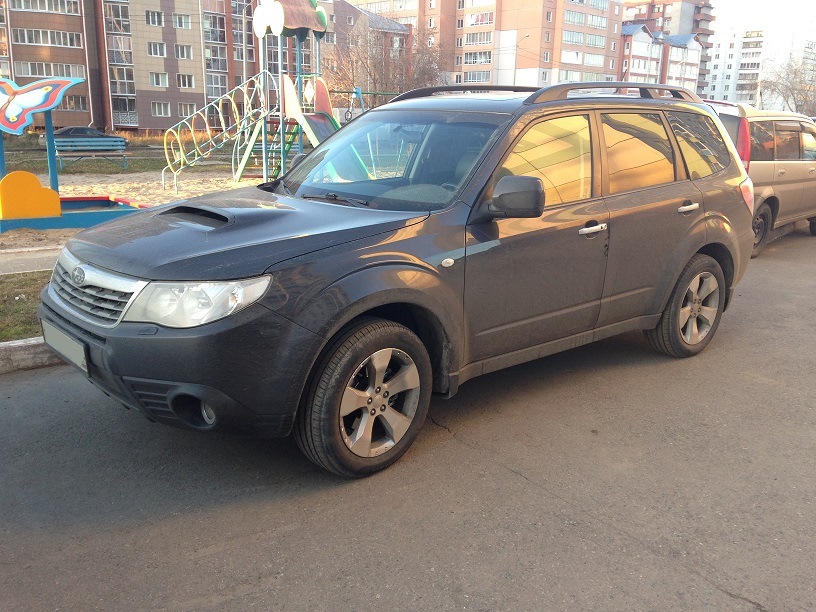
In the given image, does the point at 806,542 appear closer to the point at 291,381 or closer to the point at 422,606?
the point at 422,606

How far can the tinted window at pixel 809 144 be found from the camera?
10402 mm

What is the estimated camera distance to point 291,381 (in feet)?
10.9

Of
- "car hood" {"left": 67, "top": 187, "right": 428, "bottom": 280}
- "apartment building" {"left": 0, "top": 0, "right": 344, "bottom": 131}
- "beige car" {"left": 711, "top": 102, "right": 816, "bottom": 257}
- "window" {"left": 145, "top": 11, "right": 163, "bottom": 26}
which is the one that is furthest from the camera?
"window" {"left": 145, "top": 11, "right": 163, "bottom": 26}

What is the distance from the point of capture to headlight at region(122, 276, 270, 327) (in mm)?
3188

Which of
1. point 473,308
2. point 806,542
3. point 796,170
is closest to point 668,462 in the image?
point 806,542

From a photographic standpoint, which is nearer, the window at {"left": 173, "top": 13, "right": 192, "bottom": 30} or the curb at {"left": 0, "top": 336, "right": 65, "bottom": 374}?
the curb at {"left": 0, "top": 336, "right": 65, "bottom": 374}

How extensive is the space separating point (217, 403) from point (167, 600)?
813 millimetres

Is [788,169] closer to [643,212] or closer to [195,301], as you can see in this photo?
[643,212]

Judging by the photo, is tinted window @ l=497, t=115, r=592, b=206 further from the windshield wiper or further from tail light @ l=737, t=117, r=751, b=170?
tail light @ l=737, t=117, r=751, b=170

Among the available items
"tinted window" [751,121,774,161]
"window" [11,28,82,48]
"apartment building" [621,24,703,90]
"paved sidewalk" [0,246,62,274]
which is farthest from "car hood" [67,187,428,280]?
"apartment building" [621,24,703,90]

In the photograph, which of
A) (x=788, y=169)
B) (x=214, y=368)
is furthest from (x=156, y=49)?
(x=214, y=368)

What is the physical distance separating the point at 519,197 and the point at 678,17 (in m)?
143

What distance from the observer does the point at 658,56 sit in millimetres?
114500

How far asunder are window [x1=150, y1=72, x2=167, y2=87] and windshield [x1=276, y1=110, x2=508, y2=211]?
6941 cm
